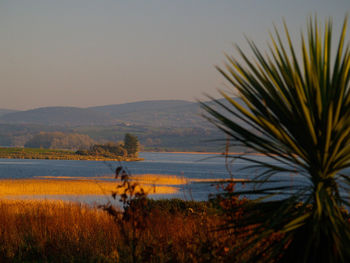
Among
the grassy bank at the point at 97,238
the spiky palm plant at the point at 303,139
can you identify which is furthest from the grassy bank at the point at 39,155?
the spiky palm plant at the point at 303,139

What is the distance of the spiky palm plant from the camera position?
15.3ft

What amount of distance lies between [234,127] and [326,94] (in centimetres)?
100

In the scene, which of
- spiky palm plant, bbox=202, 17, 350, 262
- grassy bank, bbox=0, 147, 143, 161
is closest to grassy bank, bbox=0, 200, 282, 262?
spiky palm plant, bbox=202, 17, 350, 262

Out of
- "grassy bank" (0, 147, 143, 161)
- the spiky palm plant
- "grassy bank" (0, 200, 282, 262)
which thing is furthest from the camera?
"grassy bank" (0, 147, 143, 161)

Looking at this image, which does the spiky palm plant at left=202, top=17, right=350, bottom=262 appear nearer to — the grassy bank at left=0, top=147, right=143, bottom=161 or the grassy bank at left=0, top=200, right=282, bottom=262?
the grassy bank at left=0, top=200, right=282, bottom=262

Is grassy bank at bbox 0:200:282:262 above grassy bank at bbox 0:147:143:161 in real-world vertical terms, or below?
above

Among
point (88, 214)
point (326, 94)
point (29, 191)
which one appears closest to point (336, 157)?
point (326, 94)

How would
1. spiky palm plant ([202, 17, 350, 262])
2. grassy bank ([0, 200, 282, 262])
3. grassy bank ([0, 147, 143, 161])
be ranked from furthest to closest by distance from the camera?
grassy bank ([0, 147, 143, 161]), grassy bank ([0, 200, 282, 262]), spiky palm plant ([202, 17, 350, 262])

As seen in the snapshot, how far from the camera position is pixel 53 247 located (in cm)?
897

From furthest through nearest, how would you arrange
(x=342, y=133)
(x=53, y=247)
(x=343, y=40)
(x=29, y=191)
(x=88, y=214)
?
(x=29, y=191) < (x=88, y=214) < (x=53, y=247) < (x=343, y=40) < (x=342, y=133)

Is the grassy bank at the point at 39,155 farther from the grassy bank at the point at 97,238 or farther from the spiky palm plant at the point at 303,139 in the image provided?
the spiky palm plant at the point at 303,139

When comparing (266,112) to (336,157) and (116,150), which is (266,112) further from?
(116,150)

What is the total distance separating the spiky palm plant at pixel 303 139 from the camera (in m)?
4.65

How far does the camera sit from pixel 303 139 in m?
4.83
